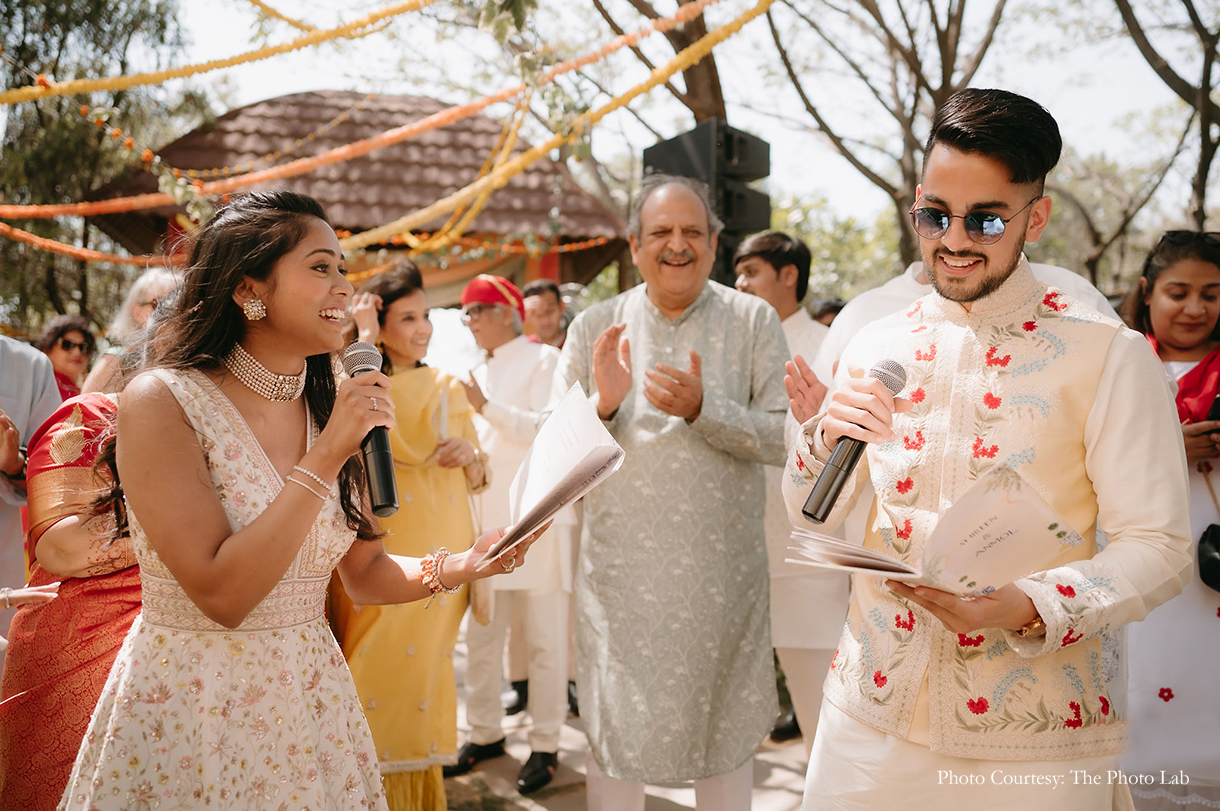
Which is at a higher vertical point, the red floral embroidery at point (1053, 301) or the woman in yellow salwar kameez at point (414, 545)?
the red floral embroidery at point (1053, 301)

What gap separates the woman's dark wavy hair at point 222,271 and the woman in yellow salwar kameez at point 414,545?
1677mm

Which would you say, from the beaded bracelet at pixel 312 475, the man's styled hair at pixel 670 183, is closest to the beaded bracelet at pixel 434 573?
the beaded bracelet at pixel 312 475

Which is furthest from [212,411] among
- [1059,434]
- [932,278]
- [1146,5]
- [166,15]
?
[166,15]

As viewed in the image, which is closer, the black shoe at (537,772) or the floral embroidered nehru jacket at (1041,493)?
the floral embroidered nehru jacket at (1041,493)

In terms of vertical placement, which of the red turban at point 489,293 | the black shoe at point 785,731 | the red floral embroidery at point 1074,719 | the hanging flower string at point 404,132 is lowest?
the black shoe at point 785,731

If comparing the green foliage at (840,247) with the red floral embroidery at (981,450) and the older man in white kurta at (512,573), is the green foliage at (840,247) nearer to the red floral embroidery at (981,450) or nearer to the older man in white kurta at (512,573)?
the older man in white kurta at (512,573)

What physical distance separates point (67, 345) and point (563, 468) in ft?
15.5

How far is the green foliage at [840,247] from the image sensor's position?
1817 cm

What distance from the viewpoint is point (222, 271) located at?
1.85 metres

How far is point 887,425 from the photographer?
1.72 m

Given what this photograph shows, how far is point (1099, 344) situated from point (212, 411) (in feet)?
5.53

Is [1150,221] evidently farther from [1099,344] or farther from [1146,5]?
[1099,344]

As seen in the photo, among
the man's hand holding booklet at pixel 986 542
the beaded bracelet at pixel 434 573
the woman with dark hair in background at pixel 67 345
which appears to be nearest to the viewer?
the man's hand holding booklet at pixel 986 542

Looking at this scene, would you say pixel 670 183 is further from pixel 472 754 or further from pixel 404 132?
pixel 404 132
